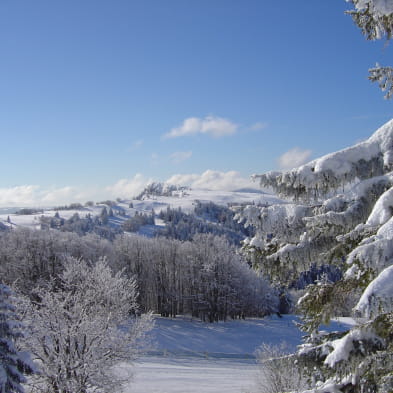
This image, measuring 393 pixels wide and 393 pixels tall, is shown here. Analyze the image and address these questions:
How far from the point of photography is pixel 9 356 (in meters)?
12.0

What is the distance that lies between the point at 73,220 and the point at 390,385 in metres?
167

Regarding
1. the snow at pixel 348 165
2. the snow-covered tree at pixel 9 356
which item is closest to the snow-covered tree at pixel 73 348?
the snow-covered tree at pixel 9 356

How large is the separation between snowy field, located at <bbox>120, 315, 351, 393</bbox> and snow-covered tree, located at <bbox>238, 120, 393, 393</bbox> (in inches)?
552

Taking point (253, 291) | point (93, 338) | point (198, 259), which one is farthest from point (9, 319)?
point (253, 291)

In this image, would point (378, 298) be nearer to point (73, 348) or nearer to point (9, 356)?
point (9, 356)

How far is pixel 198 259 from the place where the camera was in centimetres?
5659

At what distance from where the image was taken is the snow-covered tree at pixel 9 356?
11.7 meters

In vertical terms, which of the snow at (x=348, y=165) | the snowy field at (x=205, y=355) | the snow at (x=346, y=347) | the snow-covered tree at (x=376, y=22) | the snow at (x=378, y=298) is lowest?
the snowy field at (x=205, y=355)

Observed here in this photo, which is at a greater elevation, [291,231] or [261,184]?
[261,184]

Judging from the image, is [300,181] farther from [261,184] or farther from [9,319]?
[9,319]

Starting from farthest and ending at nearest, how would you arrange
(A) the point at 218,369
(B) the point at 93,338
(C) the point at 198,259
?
(C) the point at 198,259, (A) the point at 218,369, (B) the point at 93,338

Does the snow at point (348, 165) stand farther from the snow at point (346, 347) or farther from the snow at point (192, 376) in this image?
the snow at point (192, 376)

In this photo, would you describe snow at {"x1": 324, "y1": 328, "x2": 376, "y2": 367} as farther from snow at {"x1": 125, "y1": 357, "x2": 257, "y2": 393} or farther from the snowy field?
snow at {"x1": 125, "y1": 357, "x2": 257, "y2": 393}

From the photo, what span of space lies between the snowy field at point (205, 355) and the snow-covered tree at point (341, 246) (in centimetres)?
1403
